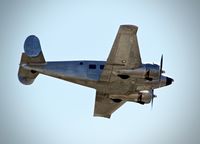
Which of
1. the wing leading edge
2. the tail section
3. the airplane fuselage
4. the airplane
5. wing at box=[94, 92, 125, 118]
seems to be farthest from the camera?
wing at box=[94, 92, 125, 118]

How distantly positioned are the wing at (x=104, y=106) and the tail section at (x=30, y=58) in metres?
7.67

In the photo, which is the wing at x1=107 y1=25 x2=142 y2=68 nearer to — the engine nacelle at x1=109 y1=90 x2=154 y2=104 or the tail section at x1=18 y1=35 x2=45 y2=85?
the engine nacelle at x1=109 y1=90 x2=154 y2=104

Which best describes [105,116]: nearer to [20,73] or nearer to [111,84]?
[111,84]

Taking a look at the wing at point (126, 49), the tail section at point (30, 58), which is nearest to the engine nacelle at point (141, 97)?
the wing at point (126, 49)

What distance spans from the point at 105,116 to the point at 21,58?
12079 millimetres

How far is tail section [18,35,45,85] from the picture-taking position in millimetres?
41000

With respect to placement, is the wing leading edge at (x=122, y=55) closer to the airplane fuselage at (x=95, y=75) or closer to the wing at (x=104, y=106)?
the airplane fuselage at (x=95, y=75)

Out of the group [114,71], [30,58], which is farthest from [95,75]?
[30,58]

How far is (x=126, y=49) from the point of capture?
3778 centimetres

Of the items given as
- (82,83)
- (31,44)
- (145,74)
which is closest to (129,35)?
(145,74)

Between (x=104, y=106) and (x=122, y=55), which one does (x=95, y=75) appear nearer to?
(x=122, y=55)

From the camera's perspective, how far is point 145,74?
38.6 metres

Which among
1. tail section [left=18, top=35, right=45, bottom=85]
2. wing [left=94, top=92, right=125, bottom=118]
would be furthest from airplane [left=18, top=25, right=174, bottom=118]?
wing [left=94, top=92, right=125, bottom=118]

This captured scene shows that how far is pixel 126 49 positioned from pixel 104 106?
9.85 meters
